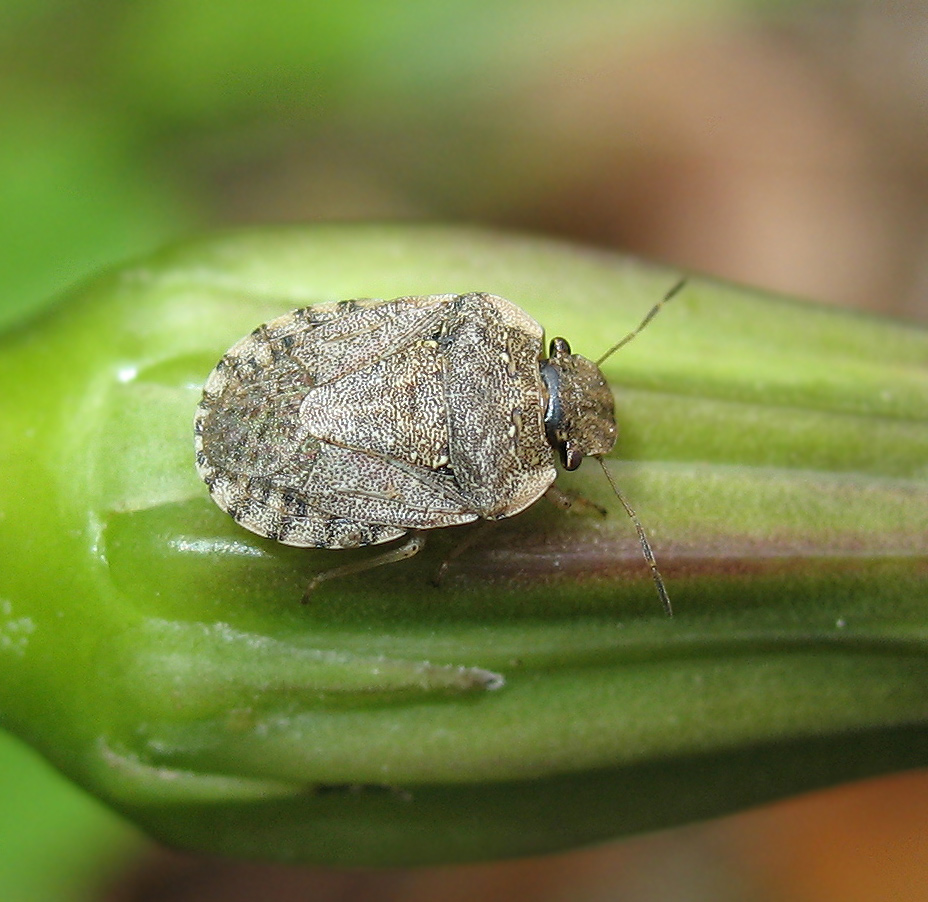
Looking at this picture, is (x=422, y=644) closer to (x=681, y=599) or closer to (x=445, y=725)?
(x=445, y=725)

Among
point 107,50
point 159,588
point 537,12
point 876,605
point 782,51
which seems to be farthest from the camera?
point 782,51

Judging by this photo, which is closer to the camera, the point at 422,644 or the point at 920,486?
the point at 422,644

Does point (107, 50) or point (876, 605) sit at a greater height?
point (107, 50)

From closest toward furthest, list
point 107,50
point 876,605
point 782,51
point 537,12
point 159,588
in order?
point 159,588
point 876,605
point 107,50
point 537,12
point 782,51

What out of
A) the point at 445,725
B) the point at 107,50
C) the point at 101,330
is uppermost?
the point at 107,50

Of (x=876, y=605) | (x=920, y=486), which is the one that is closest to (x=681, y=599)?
(x=876, y=605)
